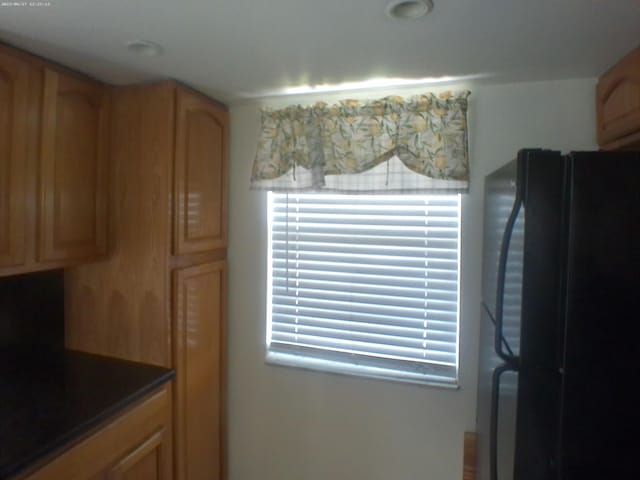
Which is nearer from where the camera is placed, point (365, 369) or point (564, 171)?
point (564, 171)

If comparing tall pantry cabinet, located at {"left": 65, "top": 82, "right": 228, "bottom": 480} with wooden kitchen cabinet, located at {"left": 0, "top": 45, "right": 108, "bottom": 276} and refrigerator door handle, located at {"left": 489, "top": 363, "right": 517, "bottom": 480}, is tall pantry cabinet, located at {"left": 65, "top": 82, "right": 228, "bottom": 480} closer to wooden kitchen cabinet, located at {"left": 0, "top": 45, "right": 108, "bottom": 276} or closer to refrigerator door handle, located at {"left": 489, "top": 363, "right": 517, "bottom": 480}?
wooden kitchen cabinet, located at {"left": 0, "top": 45, "right": 108, "bottom": 276}

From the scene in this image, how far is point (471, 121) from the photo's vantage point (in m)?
1.60

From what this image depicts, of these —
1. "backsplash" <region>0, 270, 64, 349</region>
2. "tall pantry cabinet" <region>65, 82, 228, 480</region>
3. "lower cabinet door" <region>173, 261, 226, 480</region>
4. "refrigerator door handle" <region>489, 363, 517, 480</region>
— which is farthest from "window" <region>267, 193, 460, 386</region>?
"backsplash" <region>0, 270, 64, 349</region>

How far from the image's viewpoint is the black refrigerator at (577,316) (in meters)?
0.85

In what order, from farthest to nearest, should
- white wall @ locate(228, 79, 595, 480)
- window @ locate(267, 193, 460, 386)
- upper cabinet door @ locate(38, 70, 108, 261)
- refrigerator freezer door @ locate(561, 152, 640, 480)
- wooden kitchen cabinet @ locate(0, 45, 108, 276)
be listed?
window @ locate(267, 193, 460, 386)
white wall @ locate(228, 79, 595, 480)
upper cabinet door @ locate(38, 70, 108, 261)
wooden kitchen cabinet @ locate(0, 45, 108, 276)
refrigerator freezer door @ locate(561, 152, 640, 480)

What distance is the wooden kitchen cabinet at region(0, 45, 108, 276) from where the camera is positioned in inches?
Result: 48.6

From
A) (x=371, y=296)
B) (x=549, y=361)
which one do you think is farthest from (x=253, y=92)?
(x=549, y=361)

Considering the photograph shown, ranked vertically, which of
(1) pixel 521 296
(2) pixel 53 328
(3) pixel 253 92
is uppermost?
(3) pixel 253 92

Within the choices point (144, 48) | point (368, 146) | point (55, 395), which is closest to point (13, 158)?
point (144, 48)

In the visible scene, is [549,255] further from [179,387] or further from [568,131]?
[179,387]

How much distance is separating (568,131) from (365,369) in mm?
1430

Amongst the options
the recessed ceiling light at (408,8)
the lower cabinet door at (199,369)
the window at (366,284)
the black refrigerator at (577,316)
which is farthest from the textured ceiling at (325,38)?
the lower cabinet door at (199,369)

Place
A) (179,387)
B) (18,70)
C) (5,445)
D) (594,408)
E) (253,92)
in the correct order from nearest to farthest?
(594,408) < (5,445) < (18,70) < (179,387) < (253,92)

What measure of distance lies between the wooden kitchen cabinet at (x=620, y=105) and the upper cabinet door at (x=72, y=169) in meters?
2.07
